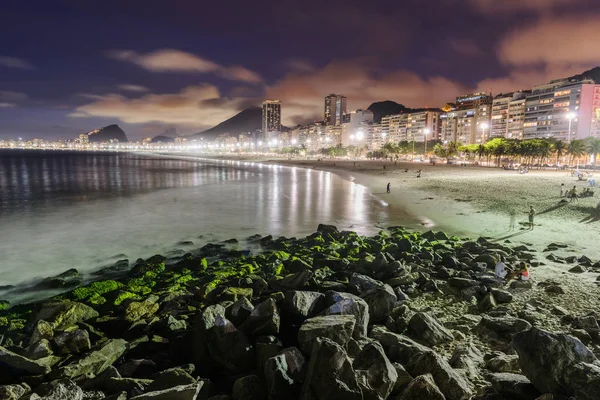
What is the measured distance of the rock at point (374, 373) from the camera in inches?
189

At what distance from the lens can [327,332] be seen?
5930mm

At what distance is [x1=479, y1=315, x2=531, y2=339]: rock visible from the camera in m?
7.13

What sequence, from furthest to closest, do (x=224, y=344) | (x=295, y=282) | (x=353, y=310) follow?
(x=295, y=282) < (x=353, y=310) < (x=224, y=344)

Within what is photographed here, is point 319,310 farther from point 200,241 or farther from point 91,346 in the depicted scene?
point 200,241

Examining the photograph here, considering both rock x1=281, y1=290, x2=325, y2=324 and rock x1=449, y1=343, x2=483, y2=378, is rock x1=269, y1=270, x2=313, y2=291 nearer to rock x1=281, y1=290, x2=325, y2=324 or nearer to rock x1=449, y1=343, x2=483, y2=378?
rock x1=281, y1=290, x2=325, y2=324

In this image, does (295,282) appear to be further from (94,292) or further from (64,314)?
(94,292)

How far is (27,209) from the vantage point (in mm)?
32156

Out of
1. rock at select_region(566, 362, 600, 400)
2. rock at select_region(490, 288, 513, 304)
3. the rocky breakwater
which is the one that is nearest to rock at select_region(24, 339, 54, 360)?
the rocky breakwater

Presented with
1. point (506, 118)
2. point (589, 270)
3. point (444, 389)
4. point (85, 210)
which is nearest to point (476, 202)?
point (589, 270)

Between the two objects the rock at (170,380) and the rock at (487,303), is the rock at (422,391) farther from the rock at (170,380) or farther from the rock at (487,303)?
the rock at (487,303)

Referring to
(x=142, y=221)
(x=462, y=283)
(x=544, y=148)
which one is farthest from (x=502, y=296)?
(x=544, y=148)

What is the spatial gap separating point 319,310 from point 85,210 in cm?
2986

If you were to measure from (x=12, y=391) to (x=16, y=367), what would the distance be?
88 cm

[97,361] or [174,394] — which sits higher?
[174,394]
